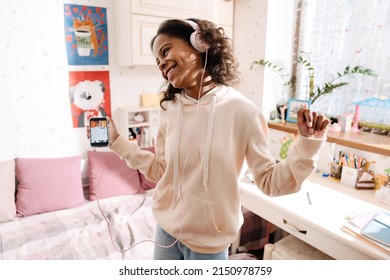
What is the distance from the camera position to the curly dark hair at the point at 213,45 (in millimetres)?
833

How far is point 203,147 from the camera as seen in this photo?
31.5 inches

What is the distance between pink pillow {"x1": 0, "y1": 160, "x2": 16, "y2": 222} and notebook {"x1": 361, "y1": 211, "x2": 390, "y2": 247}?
1.97 meters

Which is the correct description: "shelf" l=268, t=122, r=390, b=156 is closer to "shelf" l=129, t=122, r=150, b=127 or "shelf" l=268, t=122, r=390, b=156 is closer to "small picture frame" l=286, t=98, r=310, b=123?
"small picture frame" l=286, t=98, r=310, b=123

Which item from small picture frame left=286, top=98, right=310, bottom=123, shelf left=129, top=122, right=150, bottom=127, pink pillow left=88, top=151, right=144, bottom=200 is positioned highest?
small picture frame left=286, top=98, right=310, bottom=123

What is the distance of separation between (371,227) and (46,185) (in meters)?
1.89

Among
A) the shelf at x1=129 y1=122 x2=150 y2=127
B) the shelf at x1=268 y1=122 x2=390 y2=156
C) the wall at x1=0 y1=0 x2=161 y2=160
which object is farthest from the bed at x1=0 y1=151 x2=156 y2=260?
the shelf at x1=268 y1=122 x2=390 y2=156

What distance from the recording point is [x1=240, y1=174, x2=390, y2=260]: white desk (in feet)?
4.02

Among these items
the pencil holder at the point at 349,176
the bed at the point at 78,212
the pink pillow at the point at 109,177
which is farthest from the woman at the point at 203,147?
the pink pillow at the point at 109,177

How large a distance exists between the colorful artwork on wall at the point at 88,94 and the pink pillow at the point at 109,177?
0.30m

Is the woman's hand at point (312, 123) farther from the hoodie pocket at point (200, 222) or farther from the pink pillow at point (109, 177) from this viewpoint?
the pink pillow at point (109, 177)

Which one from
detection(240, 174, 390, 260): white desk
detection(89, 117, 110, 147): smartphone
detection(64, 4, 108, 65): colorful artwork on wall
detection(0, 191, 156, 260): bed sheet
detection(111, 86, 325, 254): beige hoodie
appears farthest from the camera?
detection(64, 4, 108, 65): colorful artwork on wall

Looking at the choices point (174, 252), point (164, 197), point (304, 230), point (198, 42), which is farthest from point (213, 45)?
point (304, 230)

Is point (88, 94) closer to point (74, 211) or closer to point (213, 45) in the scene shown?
point (74, 211)

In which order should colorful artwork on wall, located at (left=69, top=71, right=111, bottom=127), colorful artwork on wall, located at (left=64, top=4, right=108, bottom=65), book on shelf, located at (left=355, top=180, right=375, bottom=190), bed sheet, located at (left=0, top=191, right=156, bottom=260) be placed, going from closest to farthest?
bed sheet, located at (left=0, top=191, right=156, bottom=260), book on shelf, located at (left=355, top=180, right=375, bottom=190), colorful artwork on wall, located at (left=64, top=4, right=108, bottom=65), colorful artwork on wall, located at (left=69, top=71, right=111, bottom=127)
